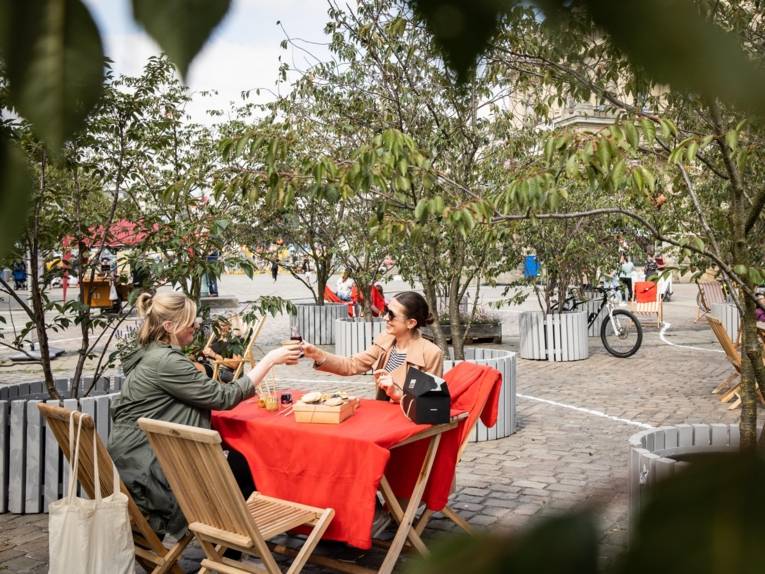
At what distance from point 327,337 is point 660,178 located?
10397 millimetres

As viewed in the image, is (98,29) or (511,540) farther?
(98,29)

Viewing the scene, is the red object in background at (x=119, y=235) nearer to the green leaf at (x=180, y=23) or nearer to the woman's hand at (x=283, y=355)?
the woman's hand at (x=283, y=355)

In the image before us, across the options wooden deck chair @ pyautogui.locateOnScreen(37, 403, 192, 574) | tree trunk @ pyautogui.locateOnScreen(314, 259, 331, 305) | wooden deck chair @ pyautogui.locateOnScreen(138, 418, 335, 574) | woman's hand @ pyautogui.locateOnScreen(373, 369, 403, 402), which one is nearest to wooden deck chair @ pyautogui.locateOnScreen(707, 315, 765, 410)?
woman's hand @ pyautogui.locateOnScreen(373, 369, 403, 402)

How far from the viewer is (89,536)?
3.63m

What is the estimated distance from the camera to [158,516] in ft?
14.1

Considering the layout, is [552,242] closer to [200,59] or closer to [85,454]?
[85,454]

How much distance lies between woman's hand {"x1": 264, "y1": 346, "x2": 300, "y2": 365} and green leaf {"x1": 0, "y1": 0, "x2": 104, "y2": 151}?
4353 millimetres

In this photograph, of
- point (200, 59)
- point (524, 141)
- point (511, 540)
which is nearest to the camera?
point (511, 540)

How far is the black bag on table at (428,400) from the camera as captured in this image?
429cm

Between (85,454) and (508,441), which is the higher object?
(85,454)

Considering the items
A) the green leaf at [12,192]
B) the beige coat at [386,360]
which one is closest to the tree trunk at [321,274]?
the beige coat at [386,360]

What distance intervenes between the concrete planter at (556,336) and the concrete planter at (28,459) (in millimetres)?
8466

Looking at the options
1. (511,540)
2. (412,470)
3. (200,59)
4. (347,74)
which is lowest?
(412,470)

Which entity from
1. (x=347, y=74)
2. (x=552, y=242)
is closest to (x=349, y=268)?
(x=552, y=242)
